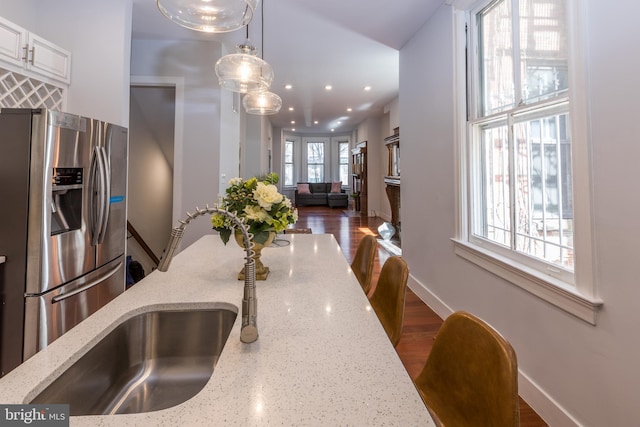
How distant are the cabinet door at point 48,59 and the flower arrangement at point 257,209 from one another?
2168mm

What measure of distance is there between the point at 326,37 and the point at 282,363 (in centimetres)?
378

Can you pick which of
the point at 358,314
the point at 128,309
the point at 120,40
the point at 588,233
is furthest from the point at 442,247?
the point at 120,40

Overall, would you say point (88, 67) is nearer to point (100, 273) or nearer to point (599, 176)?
point (100, 273)

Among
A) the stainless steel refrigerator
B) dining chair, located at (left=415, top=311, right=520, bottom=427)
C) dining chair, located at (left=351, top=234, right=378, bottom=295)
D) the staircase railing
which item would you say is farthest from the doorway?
dining chair, located at (left=415, top=311, right=520, bottom=427)

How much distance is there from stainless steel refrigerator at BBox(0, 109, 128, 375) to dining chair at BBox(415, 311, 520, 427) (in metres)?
2.02

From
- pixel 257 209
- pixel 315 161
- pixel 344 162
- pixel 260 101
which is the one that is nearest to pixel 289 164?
pixel 315 161

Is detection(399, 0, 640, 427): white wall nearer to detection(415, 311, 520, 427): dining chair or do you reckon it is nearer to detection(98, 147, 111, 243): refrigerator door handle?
detection(415, 311, 520, 427): dining chair

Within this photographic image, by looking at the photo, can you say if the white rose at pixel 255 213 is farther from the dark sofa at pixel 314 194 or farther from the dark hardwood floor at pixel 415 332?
the dark sofa at pixel 314 194

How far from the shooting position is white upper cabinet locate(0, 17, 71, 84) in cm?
198

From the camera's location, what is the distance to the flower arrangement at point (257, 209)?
3.96ft

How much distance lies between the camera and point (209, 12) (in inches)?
56.2

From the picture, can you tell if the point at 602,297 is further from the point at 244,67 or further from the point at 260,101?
the point at 260,101

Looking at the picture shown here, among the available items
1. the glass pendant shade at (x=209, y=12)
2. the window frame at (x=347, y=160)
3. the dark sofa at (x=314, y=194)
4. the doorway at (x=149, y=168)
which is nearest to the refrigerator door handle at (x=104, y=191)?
the glass pendant shade at (x=209, y=12)

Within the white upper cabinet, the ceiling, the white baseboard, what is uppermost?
the ceiling
